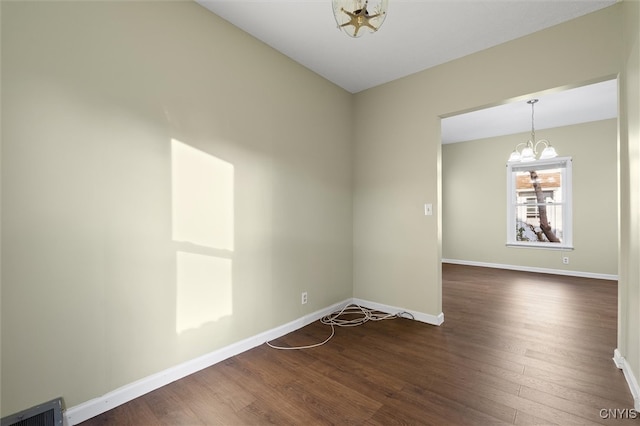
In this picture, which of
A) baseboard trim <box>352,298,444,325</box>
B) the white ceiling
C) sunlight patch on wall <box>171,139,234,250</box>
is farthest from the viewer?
baseboard trim <box>352,298,444,325</box>

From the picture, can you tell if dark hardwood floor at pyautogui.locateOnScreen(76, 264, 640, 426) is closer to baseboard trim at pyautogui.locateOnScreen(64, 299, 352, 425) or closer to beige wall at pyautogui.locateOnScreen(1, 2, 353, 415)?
baseboard trim at pyautogui.locateOnScreen(64, 299, 352, 425)

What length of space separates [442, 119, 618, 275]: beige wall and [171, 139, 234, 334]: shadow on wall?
192 inches

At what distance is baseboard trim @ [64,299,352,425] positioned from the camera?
1609 mm

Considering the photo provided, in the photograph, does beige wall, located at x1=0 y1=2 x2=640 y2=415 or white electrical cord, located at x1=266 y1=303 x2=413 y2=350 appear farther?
white electrical cord, located at x1=266 y1=303 x2=413 y2=350

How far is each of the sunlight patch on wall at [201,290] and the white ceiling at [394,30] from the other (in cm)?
200

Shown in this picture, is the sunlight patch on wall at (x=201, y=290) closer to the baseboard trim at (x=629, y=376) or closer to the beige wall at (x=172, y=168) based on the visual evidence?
the beige wall at (x=172, y=168)

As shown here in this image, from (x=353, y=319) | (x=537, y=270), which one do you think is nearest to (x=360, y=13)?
(x=353, y=319)

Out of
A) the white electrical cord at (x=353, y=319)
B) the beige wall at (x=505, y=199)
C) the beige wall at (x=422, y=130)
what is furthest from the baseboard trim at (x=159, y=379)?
the beige wall at (x=505, y=199)

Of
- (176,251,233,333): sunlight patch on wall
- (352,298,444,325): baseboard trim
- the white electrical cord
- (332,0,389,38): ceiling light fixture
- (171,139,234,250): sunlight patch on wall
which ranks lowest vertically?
the white electrical cord

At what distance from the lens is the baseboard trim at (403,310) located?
3.01 meters

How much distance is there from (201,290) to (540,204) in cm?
650

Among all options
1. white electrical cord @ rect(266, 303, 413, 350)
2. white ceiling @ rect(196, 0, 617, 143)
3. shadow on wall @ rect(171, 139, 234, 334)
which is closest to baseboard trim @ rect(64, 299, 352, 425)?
shadow on wall @ rect(171, 139, 234, 334)

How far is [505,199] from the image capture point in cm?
593

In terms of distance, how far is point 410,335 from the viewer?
2.73m
